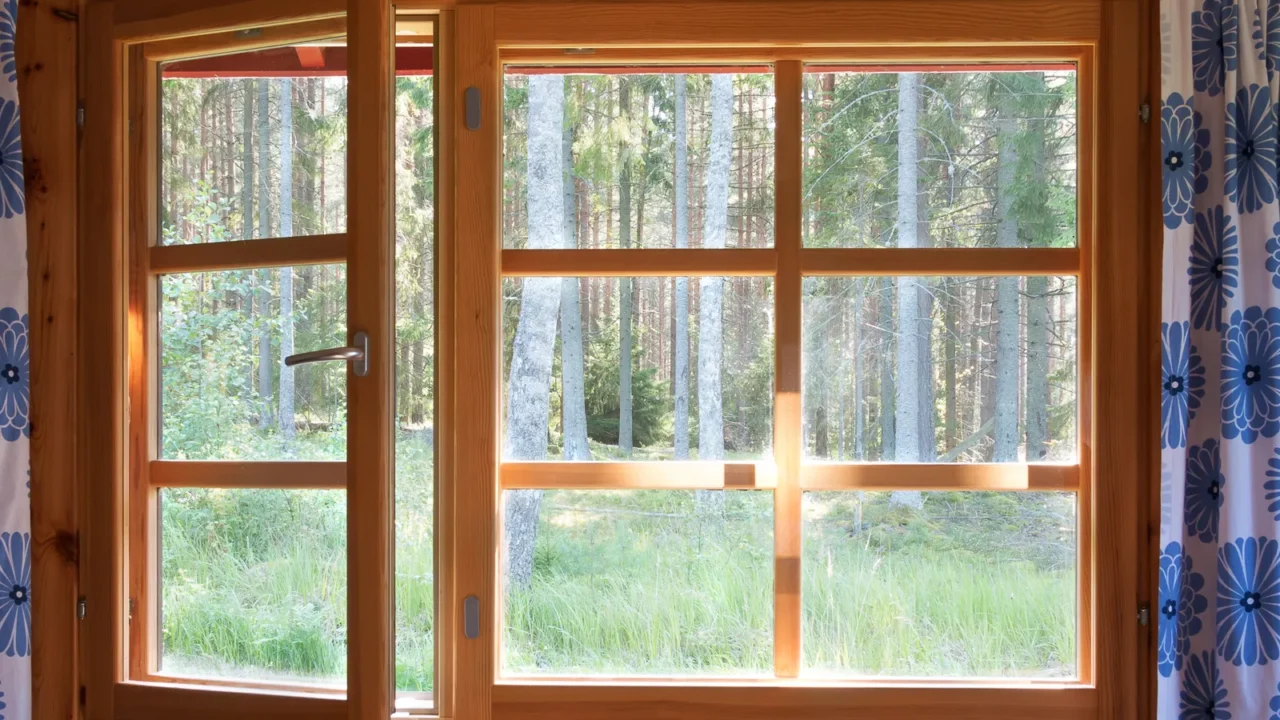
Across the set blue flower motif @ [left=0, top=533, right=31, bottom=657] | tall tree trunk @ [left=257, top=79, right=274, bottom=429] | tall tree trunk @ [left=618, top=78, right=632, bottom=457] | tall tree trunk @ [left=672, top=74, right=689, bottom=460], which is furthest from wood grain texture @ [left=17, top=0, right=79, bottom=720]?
tall tree trunk @ [left=672, top=74, right=689, bottom=460]

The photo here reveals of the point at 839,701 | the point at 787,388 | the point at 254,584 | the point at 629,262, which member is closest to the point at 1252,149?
the point at 787,388

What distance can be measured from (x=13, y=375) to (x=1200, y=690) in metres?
2.64

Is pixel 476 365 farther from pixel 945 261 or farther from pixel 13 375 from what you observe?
pixel 945 261

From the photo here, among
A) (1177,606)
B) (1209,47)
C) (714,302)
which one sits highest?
(1209,47)

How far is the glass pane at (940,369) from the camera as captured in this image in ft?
5.85

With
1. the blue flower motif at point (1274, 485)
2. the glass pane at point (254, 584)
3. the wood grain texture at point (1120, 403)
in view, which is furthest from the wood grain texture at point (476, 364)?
the blue flower motif at point (1274, 485)

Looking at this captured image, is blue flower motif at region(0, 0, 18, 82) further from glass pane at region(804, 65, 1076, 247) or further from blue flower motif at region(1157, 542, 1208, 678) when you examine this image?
blue flower motif at region(1157, 542, 1208, 678)

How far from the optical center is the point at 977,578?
5.90 feet

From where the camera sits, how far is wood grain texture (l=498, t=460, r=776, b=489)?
179 centimetres

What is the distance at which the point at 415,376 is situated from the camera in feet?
5.91

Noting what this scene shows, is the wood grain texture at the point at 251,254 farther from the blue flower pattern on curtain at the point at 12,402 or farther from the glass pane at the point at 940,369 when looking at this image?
the glass pane at the point at 940,369

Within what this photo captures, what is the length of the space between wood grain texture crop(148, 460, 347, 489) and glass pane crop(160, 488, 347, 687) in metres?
0.02

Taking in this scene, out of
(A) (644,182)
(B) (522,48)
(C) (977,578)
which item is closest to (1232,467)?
(C) (977,578)

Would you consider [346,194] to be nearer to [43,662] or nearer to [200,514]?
[200,514]
